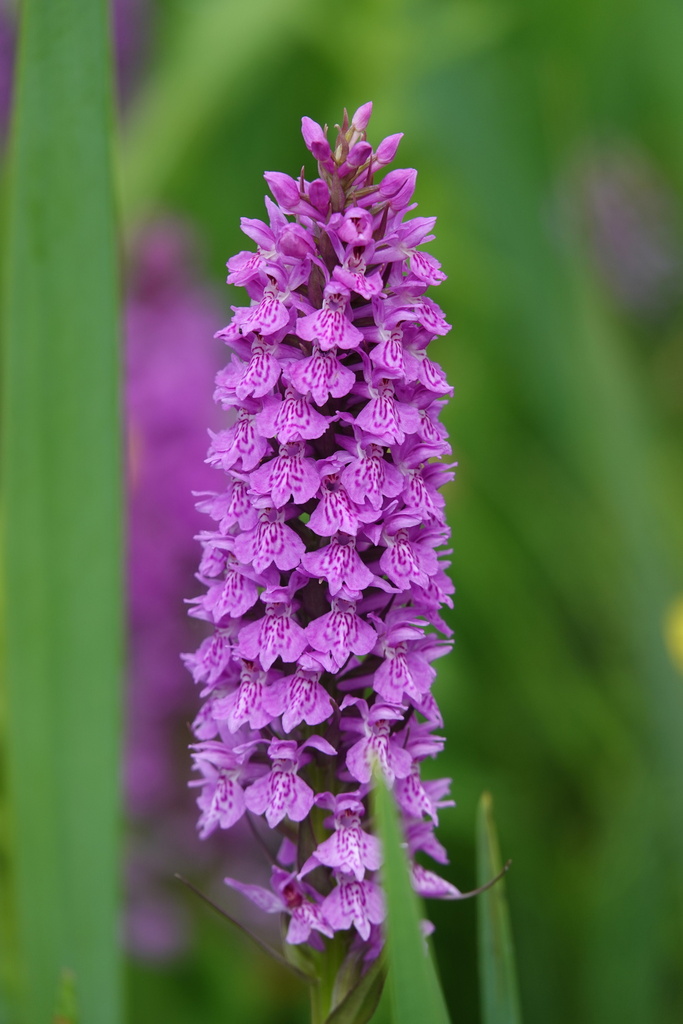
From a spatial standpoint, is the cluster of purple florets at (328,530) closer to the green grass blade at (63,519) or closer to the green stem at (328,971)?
the green stem at (328,971)

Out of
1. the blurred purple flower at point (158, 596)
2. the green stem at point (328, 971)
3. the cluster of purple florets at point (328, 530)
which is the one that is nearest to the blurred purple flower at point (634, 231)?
the blurred purple flower at point (158, 596)

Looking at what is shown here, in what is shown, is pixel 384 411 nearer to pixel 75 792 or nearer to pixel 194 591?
pixel 75 792

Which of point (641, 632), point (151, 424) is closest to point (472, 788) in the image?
point (641, 632)

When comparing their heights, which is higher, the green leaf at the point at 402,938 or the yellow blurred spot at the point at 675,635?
the yellow blurred spot at the point at 675,635

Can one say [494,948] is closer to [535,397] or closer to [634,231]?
[535,397]

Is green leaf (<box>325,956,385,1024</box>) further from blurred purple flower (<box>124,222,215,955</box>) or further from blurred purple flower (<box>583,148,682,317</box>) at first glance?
blurred purple flower (<box>583,148,682,317</box>)

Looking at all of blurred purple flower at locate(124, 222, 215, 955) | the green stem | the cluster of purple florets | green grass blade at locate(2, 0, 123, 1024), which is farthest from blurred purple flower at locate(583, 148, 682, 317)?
the green stem
